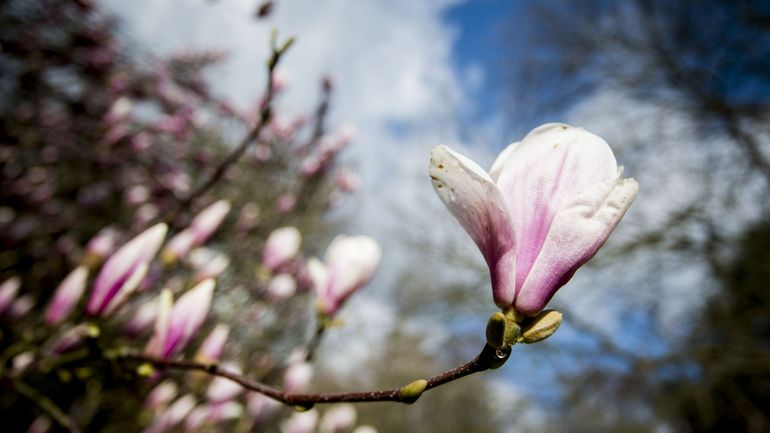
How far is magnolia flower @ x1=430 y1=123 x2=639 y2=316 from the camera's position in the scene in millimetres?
490

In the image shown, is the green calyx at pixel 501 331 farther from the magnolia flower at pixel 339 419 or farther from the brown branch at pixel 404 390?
the magnolia flower at pixel 339 419

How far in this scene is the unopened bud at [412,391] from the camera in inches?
19.7

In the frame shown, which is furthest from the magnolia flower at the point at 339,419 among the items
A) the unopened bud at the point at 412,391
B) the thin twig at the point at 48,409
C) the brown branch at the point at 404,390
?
the unopened bud at the point at 412,391

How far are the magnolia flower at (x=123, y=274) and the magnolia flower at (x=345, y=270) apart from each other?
0.33 metres

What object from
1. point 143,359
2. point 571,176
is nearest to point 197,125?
point 143,359

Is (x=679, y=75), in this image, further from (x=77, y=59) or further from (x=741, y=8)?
(x=77, y=59)

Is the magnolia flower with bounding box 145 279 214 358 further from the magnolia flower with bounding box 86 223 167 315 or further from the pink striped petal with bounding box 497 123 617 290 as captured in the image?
the pink striped petal with bounding box 497 123 617 290

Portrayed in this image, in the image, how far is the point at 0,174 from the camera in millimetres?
1990

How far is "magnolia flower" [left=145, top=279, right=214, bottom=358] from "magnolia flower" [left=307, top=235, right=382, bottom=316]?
0.25m

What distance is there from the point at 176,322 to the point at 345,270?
34 centimetres

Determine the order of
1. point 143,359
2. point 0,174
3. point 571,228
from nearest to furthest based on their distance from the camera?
point 571,228, point 143,359, point 0,174

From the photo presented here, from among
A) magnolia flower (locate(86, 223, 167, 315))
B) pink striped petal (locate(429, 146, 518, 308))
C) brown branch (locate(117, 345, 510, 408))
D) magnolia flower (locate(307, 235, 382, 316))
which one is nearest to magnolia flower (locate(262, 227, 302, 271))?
magnolia flower (locate(307, 235, 382, 316))

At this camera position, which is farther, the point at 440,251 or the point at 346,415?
the point at 440,251

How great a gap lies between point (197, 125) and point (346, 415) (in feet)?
9.40
